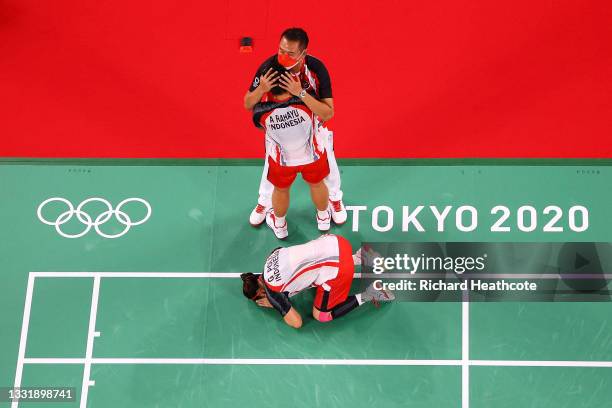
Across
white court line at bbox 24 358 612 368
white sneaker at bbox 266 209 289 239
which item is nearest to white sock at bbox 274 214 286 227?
white sneaker at bbox 266 209 289 239

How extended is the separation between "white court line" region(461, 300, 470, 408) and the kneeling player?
2.14 ft

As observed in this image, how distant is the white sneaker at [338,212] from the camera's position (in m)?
7.40

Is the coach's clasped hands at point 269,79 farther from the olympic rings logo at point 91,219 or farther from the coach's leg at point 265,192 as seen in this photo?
the olympic rings logo at point 91,219

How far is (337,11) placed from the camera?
28.8 ft

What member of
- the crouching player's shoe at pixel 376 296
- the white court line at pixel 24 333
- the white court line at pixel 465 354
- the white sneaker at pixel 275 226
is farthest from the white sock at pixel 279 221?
the white court line at pixel 24 333

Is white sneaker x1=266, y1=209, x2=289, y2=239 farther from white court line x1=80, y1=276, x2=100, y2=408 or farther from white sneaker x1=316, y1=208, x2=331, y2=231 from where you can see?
white court line x1=80, y1=276, x2=100, y2=408

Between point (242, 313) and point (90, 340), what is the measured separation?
1342mm

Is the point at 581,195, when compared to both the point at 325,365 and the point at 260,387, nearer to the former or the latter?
the point at 325,365

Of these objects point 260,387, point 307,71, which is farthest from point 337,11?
point 260,387

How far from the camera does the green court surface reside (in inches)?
272

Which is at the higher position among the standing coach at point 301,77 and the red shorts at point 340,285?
the standing coach at point 301,77

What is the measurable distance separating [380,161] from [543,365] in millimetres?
2387

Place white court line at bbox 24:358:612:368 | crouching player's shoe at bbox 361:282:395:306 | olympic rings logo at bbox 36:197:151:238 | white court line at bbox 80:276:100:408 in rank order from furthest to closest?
olympic rings logo at bbox 36:197:151:238
crouching player's shoe at bbox 361:282:395:306
white court line at bbox 80:276:100:408
white court line at bbox 24:358:612:368

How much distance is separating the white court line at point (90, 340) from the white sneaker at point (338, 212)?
2.21m
